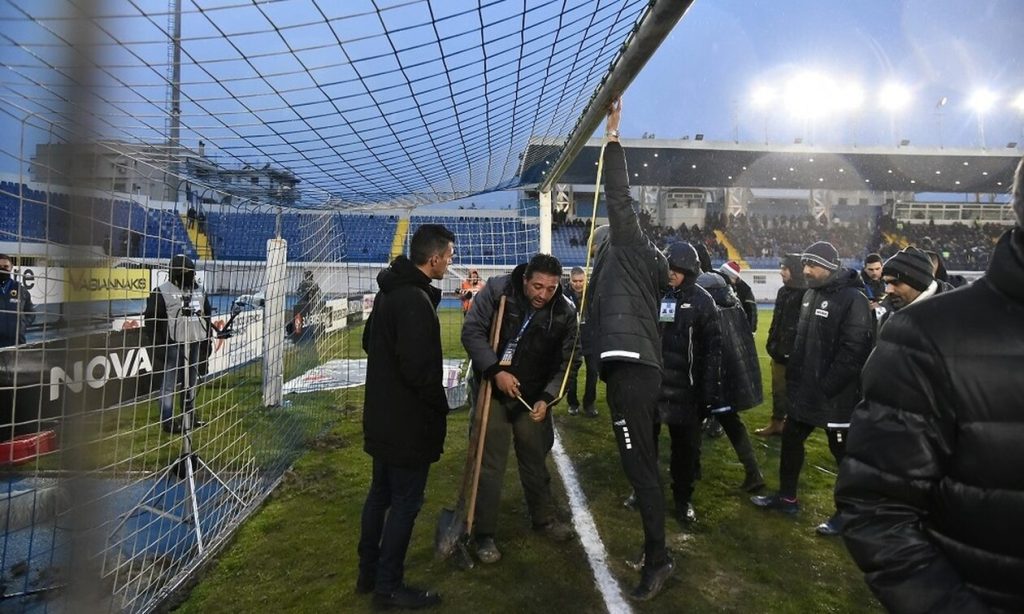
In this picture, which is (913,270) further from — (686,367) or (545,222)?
(545,222)

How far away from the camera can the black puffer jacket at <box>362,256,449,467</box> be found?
2652mm

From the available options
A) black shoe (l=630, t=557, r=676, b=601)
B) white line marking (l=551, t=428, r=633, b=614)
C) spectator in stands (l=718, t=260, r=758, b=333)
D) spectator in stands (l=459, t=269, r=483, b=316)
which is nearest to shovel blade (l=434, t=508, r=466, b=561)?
white line marking (l=551, t=428, r=633, b=614)

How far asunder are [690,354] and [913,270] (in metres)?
1.43

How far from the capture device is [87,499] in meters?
0.78

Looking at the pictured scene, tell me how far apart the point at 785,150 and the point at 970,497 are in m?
31.3

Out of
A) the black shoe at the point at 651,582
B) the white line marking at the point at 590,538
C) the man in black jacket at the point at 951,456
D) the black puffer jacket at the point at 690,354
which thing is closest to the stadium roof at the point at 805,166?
the white line marking at the point at 590,538

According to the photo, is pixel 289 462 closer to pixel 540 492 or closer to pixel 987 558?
pixel 540 492

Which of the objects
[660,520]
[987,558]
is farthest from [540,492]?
[987,558]

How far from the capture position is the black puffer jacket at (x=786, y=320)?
517 cm

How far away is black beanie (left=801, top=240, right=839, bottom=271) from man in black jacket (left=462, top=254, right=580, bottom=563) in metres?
1.81

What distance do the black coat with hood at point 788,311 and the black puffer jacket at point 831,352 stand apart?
1.44m

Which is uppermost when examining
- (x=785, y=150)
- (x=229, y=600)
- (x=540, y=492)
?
(x=785, y=150)

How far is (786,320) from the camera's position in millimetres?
5266

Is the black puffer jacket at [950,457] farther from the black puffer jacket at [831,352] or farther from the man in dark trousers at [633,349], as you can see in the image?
the black puffer jacket at [831,352]
